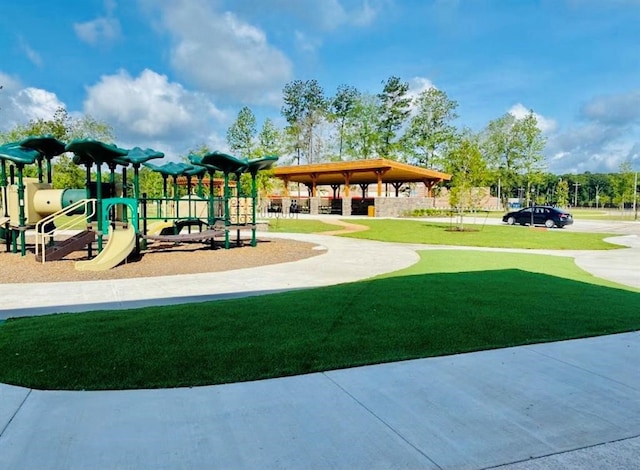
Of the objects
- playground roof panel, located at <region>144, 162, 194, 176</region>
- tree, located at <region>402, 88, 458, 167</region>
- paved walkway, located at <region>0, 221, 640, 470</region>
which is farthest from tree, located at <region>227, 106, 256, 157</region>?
paved walkway, located at <region>0, 221, 640, 470</region>

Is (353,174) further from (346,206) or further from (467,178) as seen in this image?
(467,178)

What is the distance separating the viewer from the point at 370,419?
318 centimetres

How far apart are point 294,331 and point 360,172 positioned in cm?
3798

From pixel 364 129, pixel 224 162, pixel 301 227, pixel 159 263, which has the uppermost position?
pixel 364 129

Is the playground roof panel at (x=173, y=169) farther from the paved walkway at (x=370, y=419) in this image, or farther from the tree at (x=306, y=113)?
the tree at (x=306, y=113)

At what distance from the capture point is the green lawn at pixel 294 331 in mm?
4062

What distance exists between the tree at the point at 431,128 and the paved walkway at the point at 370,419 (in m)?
56.8

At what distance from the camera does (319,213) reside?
46.5 meters

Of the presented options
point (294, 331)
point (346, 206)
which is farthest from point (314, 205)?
point (294, 331)

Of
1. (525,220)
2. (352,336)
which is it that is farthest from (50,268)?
(525,220)

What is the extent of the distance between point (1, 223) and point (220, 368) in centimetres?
1260

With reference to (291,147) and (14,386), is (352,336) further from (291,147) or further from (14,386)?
(291,147)

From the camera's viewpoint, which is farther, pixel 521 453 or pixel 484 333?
pixel 484 333

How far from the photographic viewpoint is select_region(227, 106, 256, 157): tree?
177 feet
